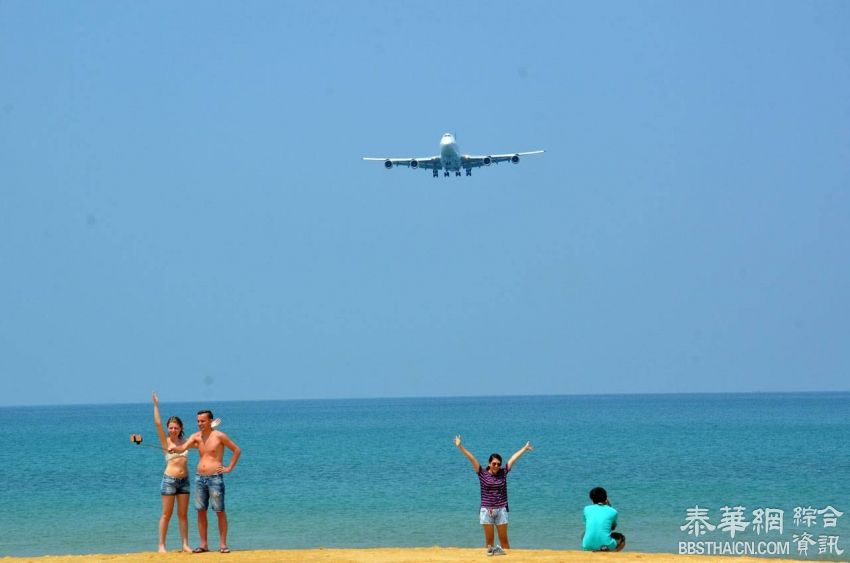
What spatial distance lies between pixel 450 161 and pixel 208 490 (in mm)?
49614

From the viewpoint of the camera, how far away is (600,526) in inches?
642

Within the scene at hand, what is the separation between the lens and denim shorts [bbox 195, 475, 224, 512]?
16578mm

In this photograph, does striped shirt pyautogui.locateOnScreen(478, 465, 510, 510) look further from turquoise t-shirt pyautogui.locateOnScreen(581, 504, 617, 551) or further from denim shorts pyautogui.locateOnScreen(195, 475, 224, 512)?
denim shorts pyautogui.locateOnScreen(195, 475, 224, 512)

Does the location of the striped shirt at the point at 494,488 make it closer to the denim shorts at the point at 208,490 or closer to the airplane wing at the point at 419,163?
the denim shorts at the point at 208,490

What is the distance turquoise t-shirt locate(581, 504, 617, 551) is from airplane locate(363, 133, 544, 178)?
47.8m

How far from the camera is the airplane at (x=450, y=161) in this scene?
64125mm

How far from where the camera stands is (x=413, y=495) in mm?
40156

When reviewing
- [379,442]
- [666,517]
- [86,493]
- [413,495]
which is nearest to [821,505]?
[666,517]

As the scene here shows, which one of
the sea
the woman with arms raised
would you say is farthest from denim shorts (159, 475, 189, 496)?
the sea

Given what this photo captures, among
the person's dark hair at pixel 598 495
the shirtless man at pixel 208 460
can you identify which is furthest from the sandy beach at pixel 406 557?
the shirtless man at pixel 208 460

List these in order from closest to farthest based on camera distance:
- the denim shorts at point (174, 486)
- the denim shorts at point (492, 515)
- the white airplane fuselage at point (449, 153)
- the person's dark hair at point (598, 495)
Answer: the person's dark hair at point (598, 495) → the denim shorts at point (492, 515) → the denim shorts at point (174, 486) → the white airplane fuselage at point (449, 153)

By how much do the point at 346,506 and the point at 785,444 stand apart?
158 ft

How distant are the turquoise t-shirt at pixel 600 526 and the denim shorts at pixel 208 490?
513 cm

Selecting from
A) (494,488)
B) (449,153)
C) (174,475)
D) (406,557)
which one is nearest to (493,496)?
(494,488)
